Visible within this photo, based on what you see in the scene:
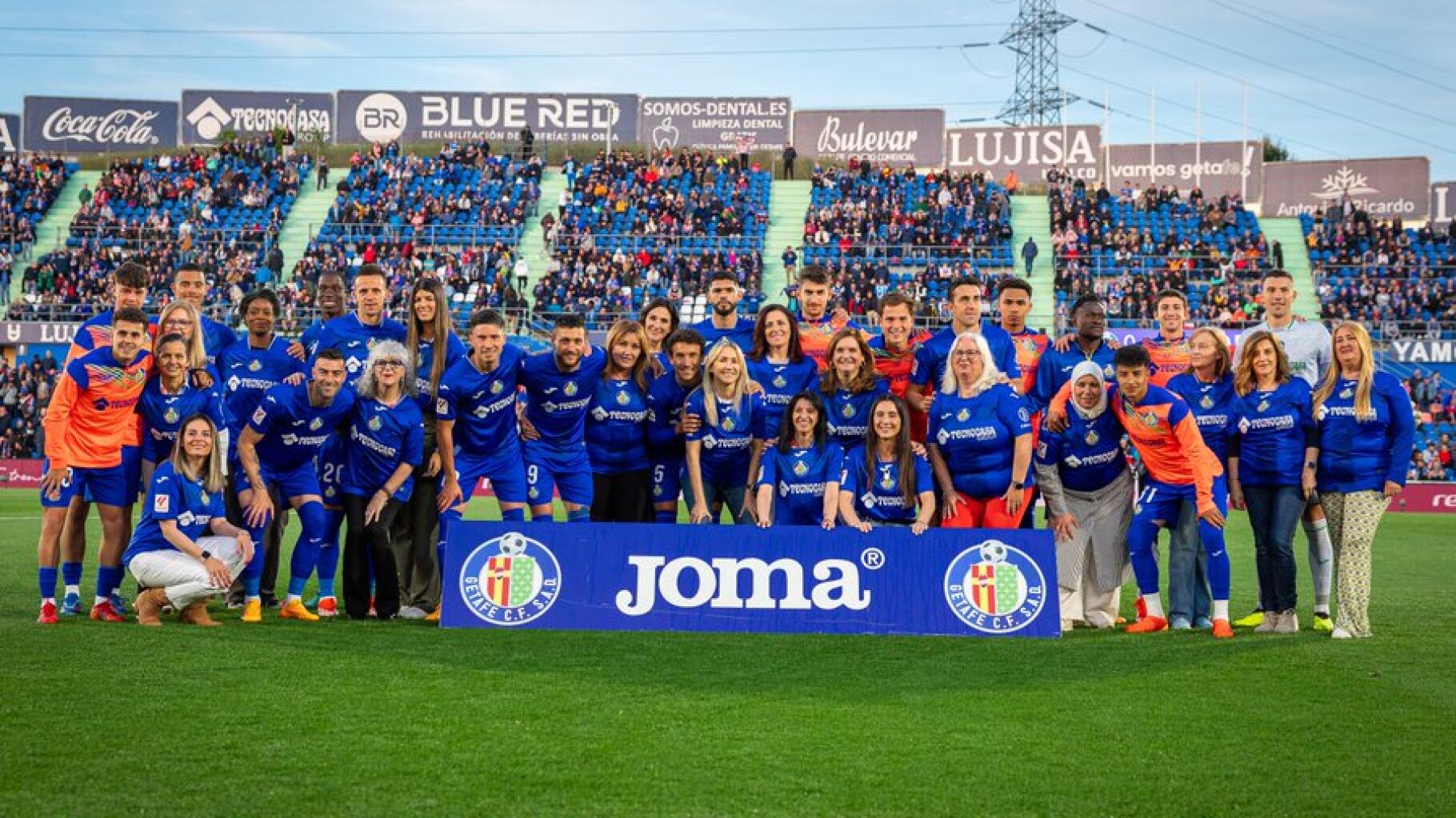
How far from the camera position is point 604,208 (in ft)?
142

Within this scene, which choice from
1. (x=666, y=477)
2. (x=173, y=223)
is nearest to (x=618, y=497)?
(x=666, y=477)

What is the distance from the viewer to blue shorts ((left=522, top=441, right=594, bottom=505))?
31.5 ft

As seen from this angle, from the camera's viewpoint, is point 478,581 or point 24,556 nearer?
point 478,581

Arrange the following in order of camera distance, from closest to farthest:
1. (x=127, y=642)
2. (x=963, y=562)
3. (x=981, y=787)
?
(x=981, y=787) < (x=127, y=642) < (x=963, y=562)

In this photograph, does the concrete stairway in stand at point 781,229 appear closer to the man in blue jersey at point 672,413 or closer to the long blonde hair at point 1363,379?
the man in blue jersey at point 672,413

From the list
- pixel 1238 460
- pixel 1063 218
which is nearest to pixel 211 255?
pixel 1063 218

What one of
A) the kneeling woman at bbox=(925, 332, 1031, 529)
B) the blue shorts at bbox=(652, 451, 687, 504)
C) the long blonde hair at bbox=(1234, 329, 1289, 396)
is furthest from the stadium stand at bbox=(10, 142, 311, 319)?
the long blonde hair at bbox=(1234, 329, 1289, 396)

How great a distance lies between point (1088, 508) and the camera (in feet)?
31.8

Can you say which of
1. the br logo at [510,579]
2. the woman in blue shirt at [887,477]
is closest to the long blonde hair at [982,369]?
the woman in blue shirt at [887,477]

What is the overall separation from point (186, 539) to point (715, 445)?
11.0 feet

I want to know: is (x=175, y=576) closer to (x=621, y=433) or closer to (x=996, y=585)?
(x=621, y=433)

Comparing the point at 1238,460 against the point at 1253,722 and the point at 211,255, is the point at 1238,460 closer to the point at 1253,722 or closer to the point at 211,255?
the point at 1253,722

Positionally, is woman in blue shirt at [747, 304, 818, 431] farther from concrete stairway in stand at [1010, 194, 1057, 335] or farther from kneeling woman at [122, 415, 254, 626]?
concrete stairway in stand at [1010, 194, 1057, 335]

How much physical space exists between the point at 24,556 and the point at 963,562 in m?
9.59
